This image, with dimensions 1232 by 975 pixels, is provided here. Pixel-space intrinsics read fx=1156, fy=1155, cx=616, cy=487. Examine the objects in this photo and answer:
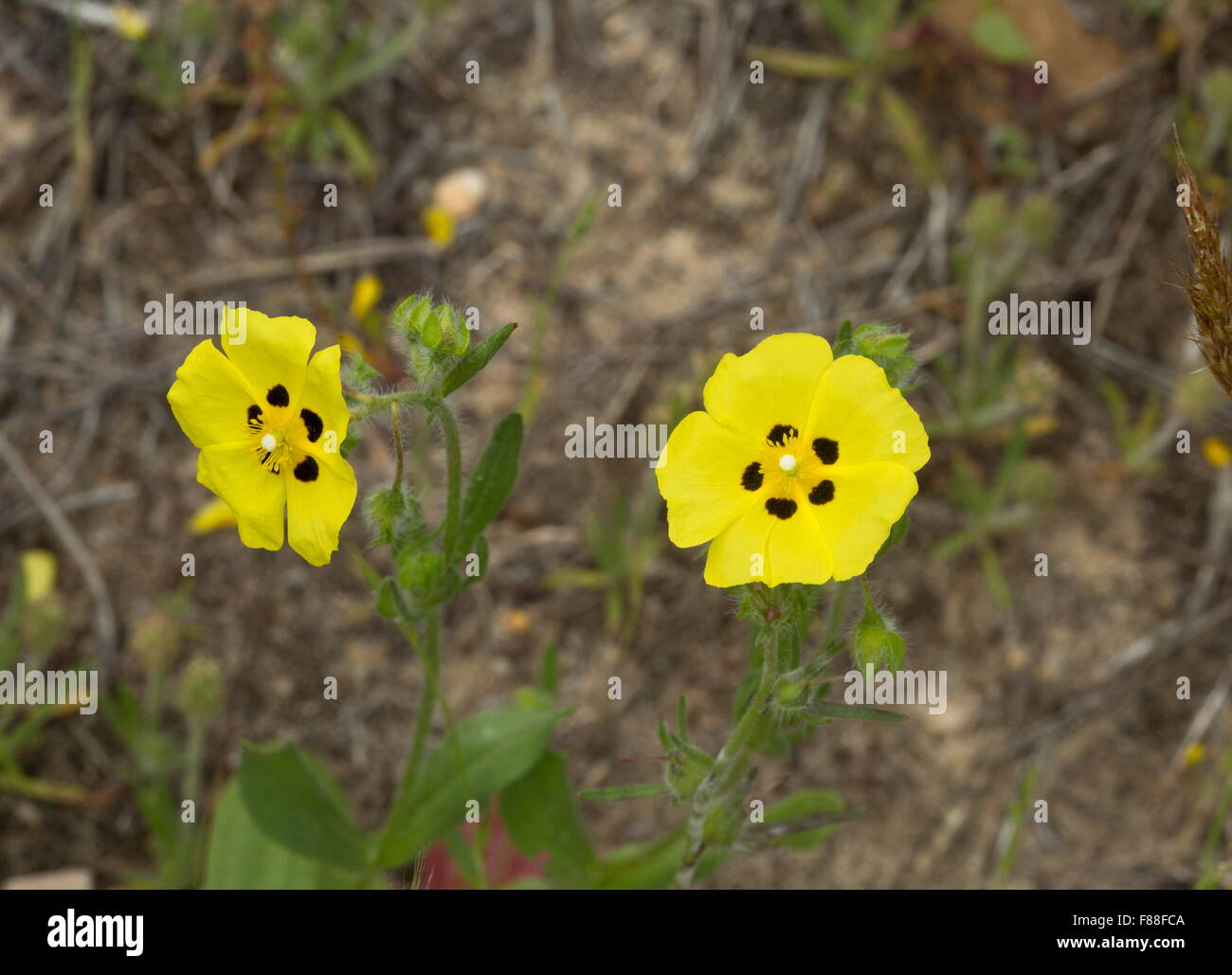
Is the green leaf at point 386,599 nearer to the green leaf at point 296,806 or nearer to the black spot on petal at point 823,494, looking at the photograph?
the green leaf at point 296,806

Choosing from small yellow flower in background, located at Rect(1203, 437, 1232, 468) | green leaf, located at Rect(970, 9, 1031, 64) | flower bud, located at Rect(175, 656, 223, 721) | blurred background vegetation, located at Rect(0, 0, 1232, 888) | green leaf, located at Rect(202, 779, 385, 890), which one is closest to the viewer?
green leaf, located at Rect(202, 779, 385, 890)

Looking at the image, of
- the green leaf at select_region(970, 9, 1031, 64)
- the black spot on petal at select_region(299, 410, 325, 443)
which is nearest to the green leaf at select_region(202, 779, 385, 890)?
the black spot on petal at select_region(299, 410, 325, 443)

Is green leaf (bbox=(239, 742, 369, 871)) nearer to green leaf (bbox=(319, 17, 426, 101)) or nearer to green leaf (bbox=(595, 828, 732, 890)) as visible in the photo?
green leaf (bbox=(595, 828, 732, 890))

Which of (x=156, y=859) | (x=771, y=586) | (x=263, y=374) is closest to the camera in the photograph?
(x=771, y=586)

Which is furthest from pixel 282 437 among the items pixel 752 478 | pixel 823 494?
pixel 823 494

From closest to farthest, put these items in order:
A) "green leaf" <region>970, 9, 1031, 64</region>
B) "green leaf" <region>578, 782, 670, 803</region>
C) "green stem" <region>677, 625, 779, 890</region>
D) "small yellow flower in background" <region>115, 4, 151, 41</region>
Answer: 1. "green stem" <region>677, 625, 779, 890</region>
2. "green leaf" <region>578, 782, 670, 803</region>
3. "small yellow flower in background" <region>115, 4, 151, 41</region>
4. "green leaf" <region>970, 9, 1031, 64</region>

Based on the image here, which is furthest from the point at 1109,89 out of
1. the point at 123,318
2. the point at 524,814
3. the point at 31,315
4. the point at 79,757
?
the point at 79,757
